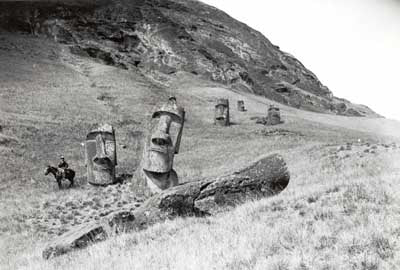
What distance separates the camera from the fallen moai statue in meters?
10.0

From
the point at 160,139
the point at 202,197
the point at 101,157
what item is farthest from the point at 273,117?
the point at 202,197

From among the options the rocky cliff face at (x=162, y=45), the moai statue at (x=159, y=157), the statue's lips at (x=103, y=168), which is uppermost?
the rocky cliff face at (x=162, y=45)

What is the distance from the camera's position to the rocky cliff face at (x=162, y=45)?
75.5 meters

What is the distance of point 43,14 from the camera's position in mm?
80125

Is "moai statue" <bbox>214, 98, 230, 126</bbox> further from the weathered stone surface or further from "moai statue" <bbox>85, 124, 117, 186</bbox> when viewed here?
"moai statue" <bbox>85, 124, 117, 186</bbox>

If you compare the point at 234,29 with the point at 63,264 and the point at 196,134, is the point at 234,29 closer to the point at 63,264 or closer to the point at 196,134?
the point at 196,134

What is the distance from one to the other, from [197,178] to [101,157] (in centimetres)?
378

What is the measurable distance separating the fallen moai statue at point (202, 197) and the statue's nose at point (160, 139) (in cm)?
596

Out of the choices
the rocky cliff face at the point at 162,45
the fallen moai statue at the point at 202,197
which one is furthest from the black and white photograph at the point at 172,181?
the rocky cliff face at the point at 162,45

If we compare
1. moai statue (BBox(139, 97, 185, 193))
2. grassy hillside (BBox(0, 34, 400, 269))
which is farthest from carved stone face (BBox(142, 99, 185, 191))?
grassy hillside (BBox(0, 34, 400, 269))

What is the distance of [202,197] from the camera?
35.0 ft

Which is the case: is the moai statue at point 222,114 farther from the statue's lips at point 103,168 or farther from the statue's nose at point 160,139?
the statue's nose at point 160,139

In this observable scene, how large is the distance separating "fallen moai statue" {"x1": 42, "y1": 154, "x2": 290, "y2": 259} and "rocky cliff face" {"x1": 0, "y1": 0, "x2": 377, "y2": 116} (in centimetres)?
5865

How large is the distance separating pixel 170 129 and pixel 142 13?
262 ft
